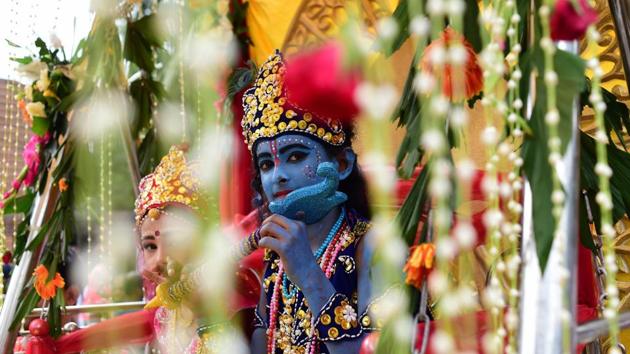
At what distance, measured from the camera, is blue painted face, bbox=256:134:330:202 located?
4.93 feet

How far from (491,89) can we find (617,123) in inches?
26.3

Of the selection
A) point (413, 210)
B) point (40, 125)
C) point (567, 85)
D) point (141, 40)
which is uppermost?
point (141, 40)

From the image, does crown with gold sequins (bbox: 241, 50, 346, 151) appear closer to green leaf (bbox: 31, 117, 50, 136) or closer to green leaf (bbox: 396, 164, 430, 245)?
green leaf (bbox: 396, 164, 430, 245)

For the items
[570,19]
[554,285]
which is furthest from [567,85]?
[554,285]

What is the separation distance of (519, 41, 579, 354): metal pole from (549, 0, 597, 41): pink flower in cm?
9

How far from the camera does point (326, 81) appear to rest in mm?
825

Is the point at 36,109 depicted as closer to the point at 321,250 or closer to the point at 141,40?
the point at 141,40

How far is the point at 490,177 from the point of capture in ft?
2.50

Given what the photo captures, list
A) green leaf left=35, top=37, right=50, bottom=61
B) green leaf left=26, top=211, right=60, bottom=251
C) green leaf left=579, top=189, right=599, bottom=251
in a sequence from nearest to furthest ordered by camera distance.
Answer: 1. green leaf left=579, top=189, right=599, bottom=251
2. green leaf left=26, top=211, right=60, bottom=251
3. green leaf left=35, top=37, right=50, bottom=61

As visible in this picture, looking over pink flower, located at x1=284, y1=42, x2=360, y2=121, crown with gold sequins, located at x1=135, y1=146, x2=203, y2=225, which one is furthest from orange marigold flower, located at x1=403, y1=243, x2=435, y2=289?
crown with gold sequins, located at x1=135, y1=146, x2=203, y2=225

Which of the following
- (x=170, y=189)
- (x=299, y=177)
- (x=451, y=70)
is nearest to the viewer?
(x=451, y=70)

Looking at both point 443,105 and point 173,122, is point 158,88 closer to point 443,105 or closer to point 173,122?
point 173,122

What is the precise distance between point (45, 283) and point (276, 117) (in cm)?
102

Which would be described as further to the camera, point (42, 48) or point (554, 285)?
point (42, 48)
